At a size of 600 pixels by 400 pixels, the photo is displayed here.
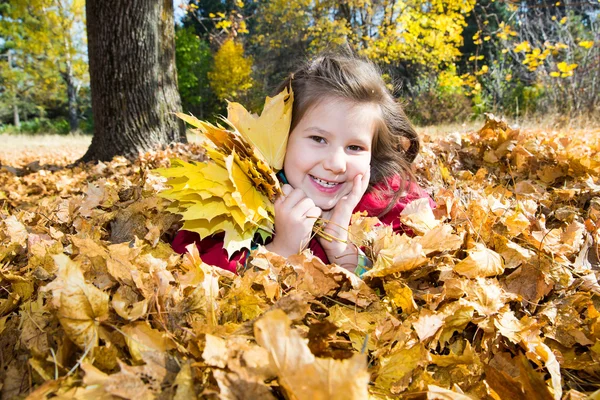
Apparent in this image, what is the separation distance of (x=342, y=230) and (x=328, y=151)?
1.11 feet

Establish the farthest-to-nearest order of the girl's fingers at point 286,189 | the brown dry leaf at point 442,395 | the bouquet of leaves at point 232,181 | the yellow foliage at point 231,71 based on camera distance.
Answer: the yellow foliage at point 231,71
the girl's fingers at point 286,189
the bouquet of leaves at point 232,181
the brown dry leaf at point 442,395

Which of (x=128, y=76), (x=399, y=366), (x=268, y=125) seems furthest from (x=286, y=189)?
(x=128, y=76)

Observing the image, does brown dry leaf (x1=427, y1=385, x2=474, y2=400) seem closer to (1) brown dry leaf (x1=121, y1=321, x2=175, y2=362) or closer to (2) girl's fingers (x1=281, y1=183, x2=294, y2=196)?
(1) brown dry leaf (x1=121, y1=321, x2=175, y2=362)

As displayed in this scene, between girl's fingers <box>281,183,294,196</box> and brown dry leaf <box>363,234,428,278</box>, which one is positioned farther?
girl's fingers <box>281,183,294,196</box>

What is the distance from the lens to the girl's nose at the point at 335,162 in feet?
5.44

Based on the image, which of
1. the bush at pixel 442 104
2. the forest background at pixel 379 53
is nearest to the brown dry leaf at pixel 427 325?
the forest background at pixel 379 53

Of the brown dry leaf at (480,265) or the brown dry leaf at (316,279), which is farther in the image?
the brown dry leaf at (480,265)

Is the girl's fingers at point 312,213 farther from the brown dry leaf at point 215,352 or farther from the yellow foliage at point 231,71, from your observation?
the yellow foliage at point 231,71

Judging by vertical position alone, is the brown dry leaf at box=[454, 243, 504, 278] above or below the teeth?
below

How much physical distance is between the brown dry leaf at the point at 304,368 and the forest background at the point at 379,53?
2.22m

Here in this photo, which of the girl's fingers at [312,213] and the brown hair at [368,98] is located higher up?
the brown hair at [368,98]

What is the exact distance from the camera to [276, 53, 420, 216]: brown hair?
182cm

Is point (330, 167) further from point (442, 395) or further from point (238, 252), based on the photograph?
point (442, 395)

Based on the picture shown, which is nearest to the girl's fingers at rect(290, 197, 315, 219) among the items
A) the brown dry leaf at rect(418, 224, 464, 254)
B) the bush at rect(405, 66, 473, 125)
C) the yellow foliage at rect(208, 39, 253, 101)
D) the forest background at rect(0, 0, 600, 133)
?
the brown dry leaf at rect(418, 224, 464, 254)
